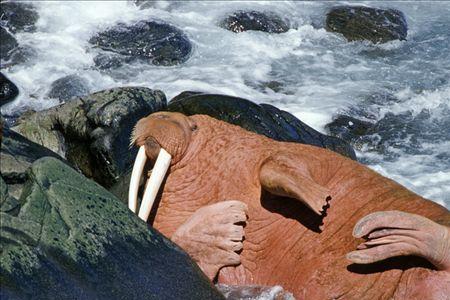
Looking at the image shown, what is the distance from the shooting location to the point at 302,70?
1364 centimetres

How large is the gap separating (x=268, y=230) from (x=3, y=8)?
32.2 ft

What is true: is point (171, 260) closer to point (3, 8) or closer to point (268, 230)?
point (268, 230)

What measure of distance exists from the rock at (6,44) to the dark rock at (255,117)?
503cm

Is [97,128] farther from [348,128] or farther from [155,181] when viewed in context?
[348,128]

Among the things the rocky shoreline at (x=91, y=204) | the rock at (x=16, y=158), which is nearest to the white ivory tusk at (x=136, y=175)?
the rocky shoreline at (x=91, y=204)

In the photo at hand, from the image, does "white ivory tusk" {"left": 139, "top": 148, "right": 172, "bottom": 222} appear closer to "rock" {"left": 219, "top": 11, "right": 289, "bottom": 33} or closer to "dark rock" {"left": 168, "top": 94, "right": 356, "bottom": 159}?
"dark rock" {"left": 168, "top": 94, "right": 356, "bottom": 159}

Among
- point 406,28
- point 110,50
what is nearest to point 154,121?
point 110,50

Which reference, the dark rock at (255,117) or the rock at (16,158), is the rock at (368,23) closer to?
the dark rock at (255,117)

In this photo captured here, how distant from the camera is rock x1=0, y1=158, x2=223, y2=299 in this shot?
→ 4.74 m

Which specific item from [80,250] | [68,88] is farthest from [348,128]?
[80,250]

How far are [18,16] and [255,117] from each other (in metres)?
7.02

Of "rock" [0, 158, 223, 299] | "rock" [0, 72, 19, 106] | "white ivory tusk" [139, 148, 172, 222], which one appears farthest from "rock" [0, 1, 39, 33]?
"rock" [0, 158, 223, 299]

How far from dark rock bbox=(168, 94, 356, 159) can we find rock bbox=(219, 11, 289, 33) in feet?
18.2

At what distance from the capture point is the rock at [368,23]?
1463 centimetres
